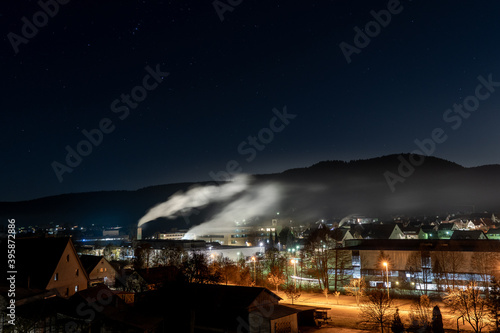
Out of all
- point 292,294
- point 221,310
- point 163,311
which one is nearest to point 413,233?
point 292,294

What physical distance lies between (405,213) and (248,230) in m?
113

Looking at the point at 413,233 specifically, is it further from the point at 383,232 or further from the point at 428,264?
the point at 428,264

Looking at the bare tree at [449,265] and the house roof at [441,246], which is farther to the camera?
the house roof at [441,246]

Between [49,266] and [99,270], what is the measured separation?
1244 centimetres

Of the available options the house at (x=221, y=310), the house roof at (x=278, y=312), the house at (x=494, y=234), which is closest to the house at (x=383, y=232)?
the house at (x=494, y=234)

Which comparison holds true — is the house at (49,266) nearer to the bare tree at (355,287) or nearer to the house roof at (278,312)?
the house roof at (278,312)

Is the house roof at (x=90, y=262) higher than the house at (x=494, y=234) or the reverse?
higher

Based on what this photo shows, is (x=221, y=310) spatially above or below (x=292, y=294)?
above

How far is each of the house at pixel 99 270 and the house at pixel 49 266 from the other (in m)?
8.51

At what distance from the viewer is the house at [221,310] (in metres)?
19.1

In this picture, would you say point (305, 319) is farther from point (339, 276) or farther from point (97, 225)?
point (97, 225)

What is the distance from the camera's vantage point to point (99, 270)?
3903 centimetres

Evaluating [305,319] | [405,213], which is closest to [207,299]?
[305,319]

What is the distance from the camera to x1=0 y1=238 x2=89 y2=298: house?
26.2 metres
